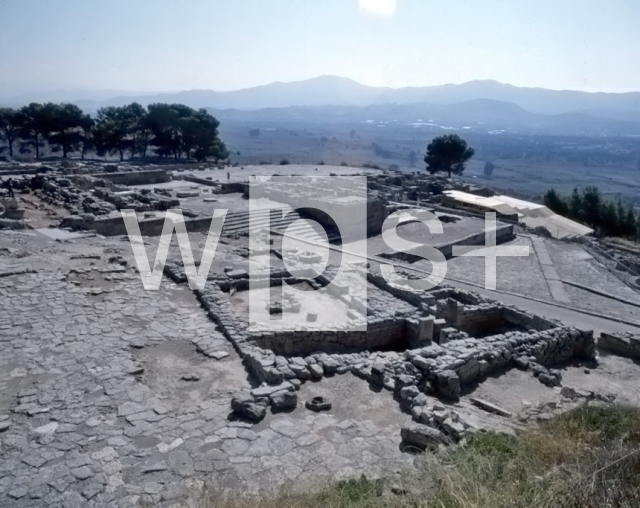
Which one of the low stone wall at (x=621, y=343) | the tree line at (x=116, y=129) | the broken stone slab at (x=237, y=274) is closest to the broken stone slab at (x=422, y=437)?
the low stone wall at (x=621, y=343)

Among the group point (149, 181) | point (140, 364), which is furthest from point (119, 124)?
point (140, 364)

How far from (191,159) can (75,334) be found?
3939 centimetres

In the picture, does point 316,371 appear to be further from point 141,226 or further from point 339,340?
point 141,226

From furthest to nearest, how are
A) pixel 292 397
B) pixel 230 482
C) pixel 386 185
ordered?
1. pixel 386 185
2. pixel 292 397
3. pixel 230 482

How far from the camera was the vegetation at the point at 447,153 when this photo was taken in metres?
45.9

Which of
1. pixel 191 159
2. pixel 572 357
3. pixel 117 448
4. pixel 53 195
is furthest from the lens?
pixel 191 159

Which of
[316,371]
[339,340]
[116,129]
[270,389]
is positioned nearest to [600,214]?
[339,340]

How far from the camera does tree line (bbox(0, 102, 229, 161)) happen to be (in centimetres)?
4097

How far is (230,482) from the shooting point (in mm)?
5438

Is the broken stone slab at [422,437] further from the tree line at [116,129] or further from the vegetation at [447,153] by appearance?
the vegetation at [447,153]

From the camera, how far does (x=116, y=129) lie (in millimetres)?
42438

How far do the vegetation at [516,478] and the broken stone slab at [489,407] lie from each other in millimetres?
1881

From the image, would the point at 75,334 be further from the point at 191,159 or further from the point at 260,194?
the point at 191,159

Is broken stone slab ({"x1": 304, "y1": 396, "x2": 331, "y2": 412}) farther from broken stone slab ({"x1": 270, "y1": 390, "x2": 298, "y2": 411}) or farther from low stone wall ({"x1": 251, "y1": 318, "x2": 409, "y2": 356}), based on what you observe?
low stone wall ({"x1": 251, "y1": 318, "x2": 409, "y2": 356})
